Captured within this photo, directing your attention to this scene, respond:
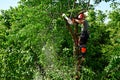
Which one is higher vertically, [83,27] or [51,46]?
[83,27]

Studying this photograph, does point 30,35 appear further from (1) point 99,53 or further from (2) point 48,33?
(1) point 99,53

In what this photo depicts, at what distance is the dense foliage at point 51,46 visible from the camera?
21391mm

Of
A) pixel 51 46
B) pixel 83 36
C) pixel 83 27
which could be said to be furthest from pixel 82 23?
pixel 51 46

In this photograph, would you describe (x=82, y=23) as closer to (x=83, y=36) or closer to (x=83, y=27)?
(x=83, y=27)

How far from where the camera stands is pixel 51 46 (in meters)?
21.6

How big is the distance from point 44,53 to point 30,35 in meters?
1.43

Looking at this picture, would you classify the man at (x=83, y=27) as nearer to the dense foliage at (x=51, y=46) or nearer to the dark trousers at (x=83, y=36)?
the dark trousers at (x=83, y=36)

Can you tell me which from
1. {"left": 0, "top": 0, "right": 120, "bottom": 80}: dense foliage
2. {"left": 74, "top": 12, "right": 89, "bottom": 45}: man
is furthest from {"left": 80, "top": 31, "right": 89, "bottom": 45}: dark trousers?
{"left": 0, "top": 0, "right": 120, "bottom": 80}: dense foliage

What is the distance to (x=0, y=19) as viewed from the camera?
1430 inches

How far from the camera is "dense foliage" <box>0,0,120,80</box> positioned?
2139cm

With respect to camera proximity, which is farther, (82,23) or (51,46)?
(51,46)

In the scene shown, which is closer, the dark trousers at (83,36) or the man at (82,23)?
the man at (82,23)

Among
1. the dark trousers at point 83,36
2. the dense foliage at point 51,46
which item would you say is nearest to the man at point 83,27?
the dark trousers at point 83,36

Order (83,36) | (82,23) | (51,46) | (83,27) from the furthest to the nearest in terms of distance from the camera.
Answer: (51,46) < (83,36) < (83,27) < (82,23)
